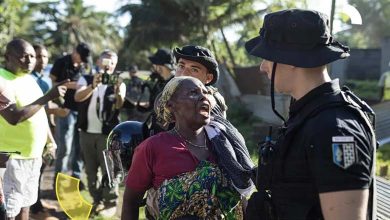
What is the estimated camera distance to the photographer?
533 cm

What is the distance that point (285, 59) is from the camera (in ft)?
5.75

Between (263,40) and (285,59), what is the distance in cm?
16

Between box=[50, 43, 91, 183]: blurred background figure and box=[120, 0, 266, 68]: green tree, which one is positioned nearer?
box=[50, 43, 91, 183]: blurred background figure

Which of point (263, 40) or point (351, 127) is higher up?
point (263, 40)

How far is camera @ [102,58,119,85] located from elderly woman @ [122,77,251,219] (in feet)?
8.55

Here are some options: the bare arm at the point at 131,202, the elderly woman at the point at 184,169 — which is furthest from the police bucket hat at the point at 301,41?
the bare arm at the point at 131,202

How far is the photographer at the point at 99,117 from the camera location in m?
5.33

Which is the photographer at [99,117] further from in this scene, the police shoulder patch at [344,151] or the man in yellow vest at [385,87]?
the man in yellow vest at [385,87]

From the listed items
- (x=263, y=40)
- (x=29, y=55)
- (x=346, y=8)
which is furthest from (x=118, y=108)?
(x=263, y=40)

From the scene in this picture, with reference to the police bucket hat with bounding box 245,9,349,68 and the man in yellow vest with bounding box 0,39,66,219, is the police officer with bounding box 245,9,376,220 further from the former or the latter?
the man in yellow vest with bounding box 0,39,66,219

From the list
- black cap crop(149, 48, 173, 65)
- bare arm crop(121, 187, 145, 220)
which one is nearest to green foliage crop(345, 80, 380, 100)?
black cap crop(149, 48, 173, 65)

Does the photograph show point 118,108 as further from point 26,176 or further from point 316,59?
point 316,59

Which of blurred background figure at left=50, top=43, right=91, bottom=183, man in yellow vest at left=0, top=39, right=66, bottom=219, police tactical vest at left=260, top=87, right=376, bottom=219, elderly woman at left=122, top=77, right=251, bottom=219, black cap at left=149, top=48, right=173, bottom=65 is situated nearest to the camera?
police tactical vest at left=260, top=87, right=376, bottom=219

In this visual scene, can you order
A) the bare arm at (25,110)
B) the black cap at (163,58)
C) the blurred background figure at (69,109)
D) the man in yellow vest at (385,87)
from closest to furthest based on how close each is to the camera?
the bare arm at (25,110) → the black cap at (163,58) → the blurred background figure at (69,109) → the man in yellow vest at (385,87)
